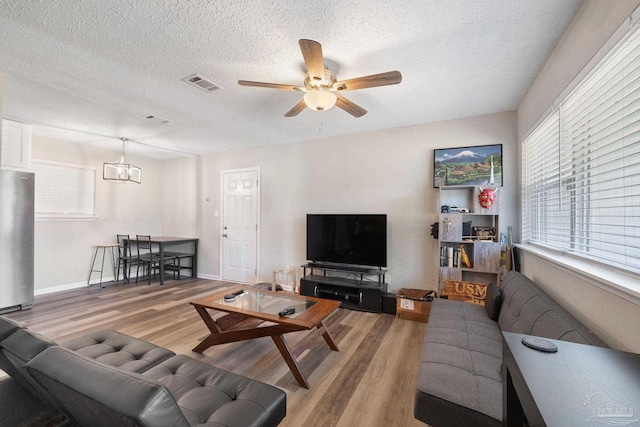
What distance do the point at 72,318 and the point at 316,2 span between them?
13.6 feet

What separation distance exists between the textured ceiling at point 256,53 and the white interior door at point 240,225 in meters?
1.70

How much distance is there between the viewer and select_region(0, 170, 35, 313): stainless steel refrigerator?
329cm

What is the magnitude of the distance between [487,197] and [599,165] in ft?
5.18

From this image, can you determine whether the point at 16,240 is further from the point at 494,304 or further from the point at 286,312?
the point at 494,304

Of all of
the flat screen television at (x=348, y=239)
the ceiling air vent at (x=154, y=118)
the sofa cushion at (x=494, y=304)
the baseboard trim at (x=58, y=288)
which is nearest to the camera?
the sofa cushion at (x=494, y=304)

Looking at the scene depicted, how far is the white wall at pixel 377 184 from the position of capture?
11.1 feet

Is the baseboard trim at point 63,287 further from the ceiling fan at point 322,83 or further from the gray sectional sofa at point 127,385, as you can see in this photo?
the ceiling fan at point 322,83

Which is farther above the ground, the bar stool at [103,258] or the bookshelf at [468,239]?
the bookshelf at [468,239]

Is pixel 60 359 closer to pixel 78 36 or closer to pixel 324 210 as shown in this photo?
pixel 78 36

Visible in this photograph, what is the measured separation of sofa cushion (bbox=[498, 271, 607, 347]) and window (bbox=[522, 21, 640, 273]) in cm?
35

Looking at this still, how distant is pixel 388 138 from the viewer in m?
3.84

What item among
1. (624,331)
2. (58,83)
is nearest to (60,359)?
(624,331)

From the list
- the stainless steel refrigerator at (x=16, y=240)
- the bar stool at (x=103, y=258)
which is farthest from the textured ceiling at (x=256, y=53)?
the bar stool at (x=103, y=258)

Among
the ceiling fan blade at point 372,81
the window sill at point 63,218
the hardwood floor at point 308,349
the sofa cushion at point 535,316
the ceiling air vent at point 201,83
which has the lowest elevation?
the hardwood floor at point 308,349
